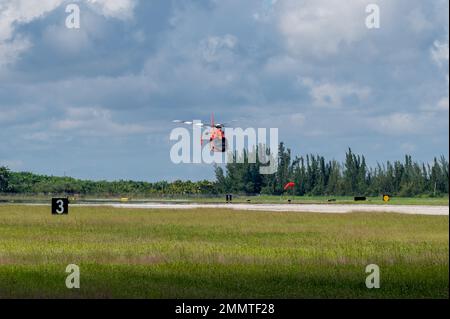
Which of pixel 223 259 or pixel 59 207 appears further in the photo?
pixel 59 207

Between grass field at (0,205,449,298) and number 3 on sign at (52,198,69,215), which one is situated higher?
number 3 on sign at (52,198,69,215)

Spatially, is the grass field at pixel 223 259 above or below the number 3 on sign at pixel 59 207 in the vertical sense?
below

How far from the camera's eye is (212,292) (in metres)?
31.2

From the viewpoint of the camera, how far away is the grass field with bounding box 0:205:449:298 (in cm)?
3200

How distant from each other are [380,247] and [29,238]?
22680mm

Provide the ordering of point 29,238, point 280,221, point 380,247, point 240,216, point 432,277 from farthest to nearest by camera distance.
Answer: point 240,216 < point 280,221 < point 29,238 < point 380,247 < point 432,277

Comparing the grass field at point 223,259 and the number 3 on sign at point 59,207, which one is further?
the number 3 on sign at point 59,207

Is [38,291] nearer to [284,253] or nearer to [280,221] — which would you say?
[284,253]

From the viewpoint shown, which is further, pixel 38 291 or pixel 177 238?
pixel 177 238

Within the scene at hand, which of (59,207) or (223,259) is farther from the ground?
(59,207)

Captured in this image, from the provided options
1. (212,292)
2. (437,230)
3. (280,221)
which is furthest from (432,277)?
(280,221)

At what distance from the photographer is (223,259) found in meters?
42.8

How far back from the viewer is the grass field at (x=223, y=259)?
3200 cm
